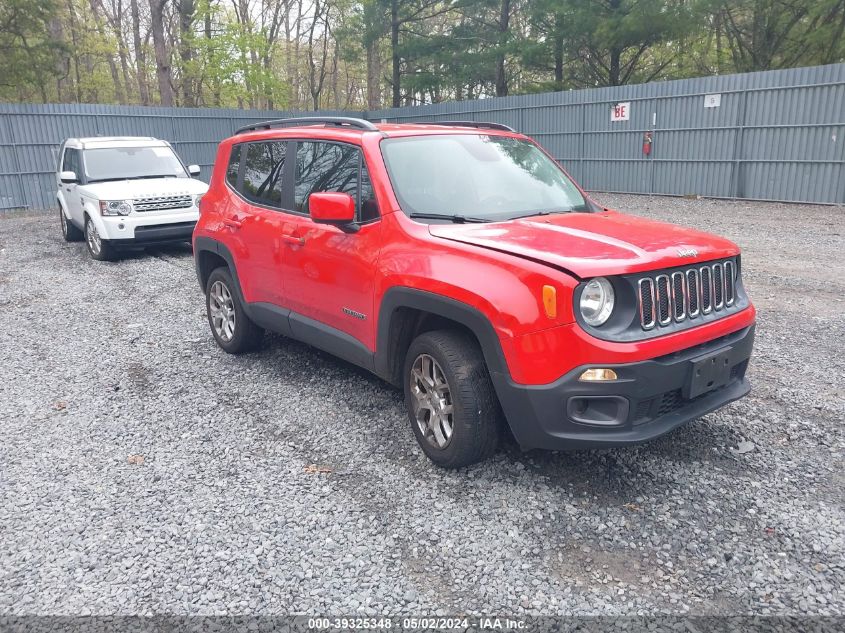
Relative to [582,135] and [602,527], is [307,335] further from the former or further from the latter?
[582,135]

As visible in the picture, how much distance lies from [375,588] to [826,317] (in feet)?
18.2

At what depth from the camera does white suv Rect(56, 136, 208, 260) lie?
988cm

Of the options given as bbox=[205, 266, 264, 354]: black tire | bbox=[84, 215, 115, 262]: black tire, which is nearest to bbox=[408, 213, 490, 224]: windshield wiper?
bbox=[205, 266, 264, 354]: black tire

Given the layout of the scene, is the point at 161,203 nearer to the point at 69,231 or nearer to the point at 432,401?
the point at 69,231

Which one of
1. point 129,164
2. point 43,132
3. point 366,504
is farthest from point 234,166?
point 43,132

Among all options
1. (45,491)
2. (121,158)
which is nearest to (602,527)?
(45,491)

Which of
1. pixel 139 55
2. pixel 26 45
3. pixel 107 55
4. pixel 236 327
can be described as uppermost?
pixel 107 55

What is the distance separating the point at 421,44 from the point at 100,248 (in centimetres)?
2061

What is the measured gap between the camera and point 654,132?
1678 centimetres

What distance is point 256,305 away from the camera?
514cm

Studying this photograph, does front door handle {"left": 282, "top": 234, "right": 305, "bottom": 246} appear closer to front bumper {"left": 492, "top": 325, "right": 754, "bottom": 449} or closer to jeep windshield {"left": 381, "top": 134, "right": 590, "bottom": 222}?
jeep windshield {"left": 381, "top": 134, "right": 590, "bottom": 222}

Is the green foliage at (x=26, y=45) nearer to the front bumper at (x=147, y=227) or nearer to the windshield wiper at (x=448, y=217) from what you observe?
the front bumper at (x=147, y=227)

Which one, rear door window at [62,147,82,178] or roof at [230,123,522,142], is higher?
roof at [230,123,522,142]

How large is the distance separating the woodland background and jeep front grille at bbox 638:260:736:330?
19141 mm
